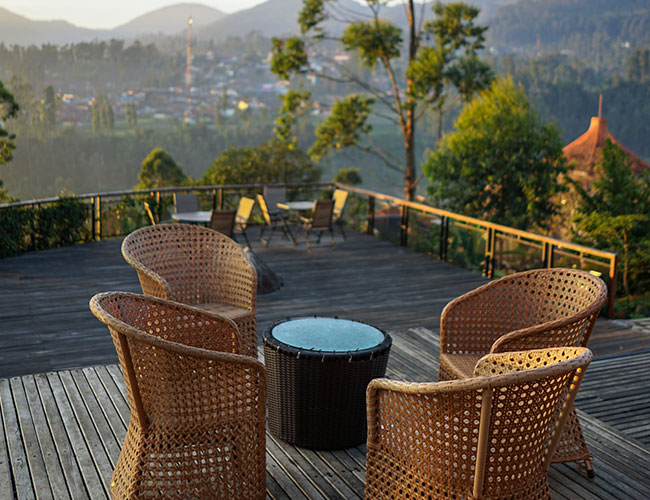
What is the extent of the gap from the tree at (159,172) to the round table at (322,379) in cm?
3072

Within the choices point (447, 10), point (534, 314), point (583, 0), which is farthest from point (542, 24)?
point (534, 314)

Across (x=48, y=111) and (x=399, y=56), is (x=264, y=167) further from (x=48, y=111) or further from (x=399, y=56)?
(x=48, y=111)

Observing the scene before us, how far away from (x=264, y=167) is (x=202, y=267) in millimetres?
22162

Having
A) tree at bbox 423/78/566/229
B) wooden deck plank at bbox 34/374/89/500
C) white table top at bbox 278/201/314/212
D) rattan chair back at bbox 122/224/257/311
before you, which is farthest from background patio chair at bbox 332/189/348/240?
tree at bbox 423/78/566/229

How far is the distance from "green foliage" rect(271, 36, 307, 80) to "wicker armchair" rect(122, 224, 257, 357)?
701 inches

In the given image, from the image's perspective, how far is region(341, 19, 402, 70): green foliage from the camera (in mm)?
21141

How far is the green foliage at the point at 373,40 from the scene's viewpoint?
21141mm

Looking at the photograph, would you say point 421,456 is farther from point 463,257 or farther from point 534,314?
point 463,257

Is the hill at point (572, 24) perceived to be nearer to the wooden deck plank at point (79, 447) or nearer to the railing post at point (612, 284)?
the railing post at point (612, 284)

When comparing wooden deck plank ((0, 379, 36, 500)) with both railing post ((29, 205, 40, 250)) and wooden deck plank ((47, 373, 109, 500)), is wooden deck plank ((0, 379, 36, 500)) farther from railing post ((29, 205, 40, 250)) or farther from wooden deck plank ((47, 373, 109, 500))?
railing post ((29, 205, 40, 250))

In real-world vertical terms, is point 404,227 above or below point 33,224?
below

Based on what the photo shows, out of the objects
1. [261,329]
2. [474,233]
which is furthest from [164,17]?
[261,329]

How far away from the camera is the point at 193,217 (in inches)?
359

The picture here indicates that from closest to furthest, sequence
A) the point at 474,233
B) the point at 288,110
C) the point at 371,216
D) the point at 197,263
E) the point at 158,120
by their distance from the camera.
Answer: the point at 197,263, the point at 474,233, the point at 371,216, the point at 288,110, the point at 158,120
